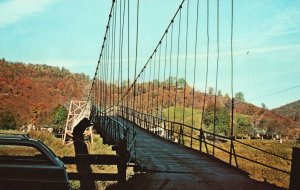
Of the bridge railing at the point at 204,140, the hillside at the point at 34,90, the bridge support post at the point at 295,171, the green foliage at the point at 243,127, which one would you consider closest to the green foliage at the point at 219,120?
the green foliage at the point at 243,127

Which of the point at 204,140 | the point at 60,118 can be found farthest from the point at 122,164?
the point at 60,118

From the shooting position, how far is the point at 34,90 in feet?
562

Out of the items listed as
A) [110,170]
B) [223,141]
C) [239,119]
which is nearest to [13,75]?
[239,119]

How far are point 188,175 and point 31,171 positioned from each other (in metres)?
5.73

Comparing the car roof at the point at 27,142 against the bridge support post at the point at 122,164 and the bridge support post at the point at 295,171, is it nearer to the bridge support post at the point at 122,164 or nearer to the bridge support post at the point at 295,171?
the bridge support post at the point at 122,164

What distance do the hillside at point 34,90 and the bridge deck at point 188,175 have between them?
123 m

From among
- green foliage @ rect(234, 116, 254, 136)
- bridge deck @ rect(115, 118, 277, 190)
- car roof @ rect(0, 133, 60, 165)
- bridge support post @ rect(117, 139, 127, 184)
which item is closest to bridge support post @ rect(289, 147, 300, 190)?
bridge deck @ rect(115, 118, 277, 190)

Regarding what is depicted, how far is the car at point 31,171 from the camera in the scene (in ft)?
22.4

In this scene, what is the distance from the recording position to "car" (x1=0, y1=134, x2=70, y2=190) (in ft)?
22.4

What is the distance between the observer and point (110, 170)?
52.4 metres

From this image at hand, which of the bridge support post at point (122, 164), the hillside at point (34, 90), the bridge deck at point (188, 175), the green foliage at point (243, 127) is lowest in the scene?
the green foliage at point (243, 127)

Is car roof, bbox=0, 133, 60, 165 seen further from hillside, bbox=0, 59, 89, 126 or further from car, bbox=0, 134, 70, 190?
hillside, bbox=0, 59, 89, 126

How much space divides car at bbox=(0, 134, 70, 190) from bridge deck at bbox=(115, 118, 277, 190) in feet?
8.92

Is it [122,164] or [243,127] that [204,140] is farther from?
[243,127]
